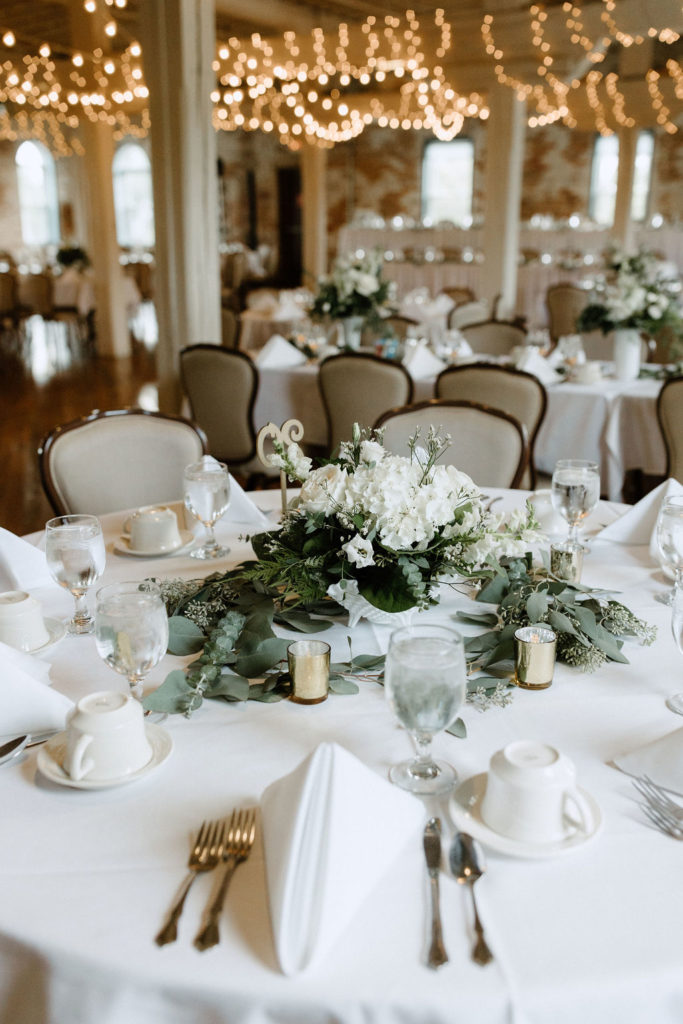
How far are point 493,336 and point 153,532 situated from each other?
4418 millimetres

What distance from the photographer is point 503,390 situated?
362 centimetres

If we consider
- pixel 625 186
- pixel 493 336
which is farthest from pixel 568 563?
pixel 625 186

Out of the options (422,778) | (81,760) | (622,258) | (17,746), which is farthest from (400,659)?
(622,258)

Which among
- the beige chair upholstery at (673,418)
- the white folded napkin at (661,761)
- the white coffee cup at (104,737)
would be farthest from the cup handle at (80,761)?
the beige chair upholstery at (673,418)

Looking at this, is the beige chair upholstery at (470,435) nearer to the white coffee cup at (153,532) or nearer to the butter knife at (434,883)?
the white coffee cup at (153,532)

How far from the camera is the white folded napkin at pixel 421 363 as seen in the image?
15.2ft

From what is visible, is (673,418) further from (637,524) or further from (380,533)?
(380,533)

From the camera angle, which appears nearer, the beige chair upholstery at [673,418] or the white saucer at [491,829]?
the white saucer at [491,829]

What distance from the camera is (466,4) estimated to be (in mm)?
9438

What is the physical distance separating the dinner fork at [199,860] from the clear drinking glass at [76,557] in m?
0.62

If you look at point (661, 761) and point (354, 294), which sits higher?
point (354, 294)

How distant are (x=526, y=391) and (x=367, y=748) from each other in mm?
2583

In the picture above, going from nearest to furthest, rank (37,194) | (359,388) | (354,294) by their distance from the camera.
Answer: (359,388) < (354,294) < (37,194)

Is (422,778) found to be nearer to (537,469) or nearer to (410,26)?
(537,469)
